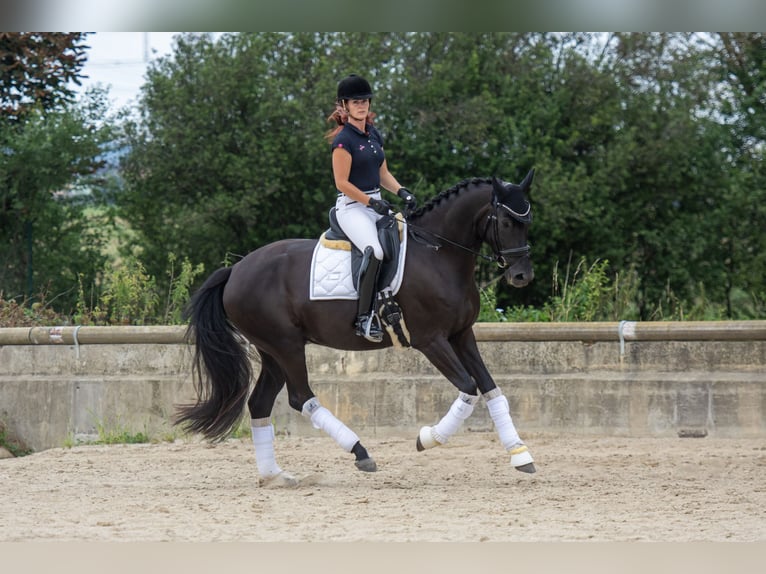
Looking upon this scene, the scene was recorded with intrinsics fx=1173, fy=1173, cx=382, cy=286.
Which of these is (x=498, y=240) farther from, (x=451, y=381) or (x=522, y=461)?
(x=522, y=461)

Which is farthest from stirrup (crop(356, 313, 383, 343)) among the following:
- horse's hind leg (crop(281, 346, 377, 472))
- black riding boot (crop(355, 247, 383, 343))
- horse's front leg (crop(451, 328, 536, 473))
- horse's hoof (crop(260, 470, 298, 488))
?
horse's hoof (crop(260, 470, 298, 488))

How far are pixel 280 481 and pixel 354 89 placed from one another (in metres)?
A: 2.74

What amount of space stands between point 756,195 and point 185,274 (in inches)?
374

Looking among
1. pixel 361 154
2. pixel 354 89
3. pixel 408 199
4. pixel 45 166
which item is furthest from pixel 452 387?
pixel 45 166

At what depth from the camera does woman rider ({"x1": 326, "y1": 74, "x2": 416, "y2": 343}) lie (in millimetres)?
7988

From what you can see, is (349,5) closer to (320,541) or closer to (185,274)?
(320,541)

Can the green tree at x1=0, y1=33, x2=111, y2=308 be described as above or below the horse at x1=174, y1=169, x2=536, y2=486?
above

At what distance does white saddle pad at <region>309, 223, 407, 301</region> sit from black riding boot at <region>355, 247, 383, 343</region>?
0.08m

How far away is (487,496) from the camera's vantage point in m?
7.50

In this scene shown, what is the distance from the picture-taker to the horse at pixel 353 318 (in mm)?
7832

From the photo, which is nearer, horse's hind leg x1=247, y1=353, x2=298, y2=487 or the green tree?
horse's hind leg x1=247, y1=353, x2=298, y2=487

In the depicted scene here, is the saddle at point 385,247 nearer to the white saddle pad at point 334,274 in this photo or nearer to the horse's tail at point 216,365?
the white saddle pad at point 334,274

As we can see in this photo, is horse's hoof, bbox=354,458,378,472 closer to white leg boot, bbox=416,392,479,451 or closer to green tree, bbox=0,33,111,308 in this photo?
white leg boot, bbox=416,392,479,451

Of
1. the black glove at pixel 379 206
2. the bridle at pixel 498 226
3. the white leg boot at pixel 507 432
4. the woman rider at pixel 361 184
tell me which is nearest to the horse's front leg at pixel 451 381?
the white leg boot at pixel 507 432
